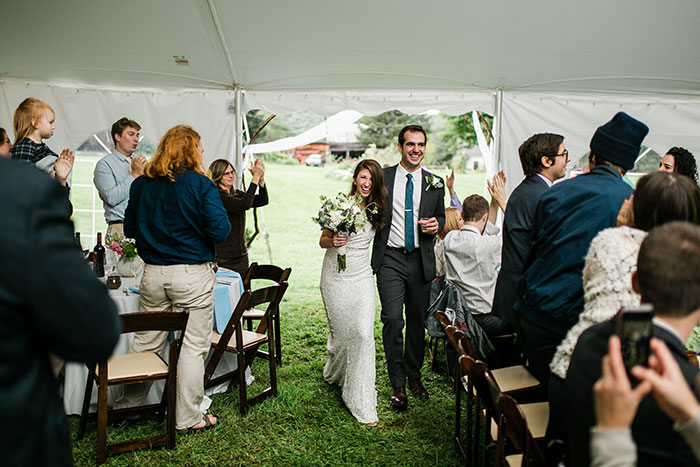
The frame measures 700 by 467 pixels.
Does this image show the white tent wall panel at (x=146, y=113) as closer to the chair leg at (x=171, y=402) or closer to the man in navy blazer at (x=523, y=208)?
the chair leg at (x=171, y=402)

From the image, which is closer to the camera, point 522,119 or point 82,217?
point 522,119

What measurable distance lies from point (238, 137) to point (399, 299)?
324 centimetres

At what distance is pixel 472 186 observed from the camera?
1772 cm

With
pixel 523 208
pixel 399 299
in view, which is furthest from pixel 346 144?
pixel 523 208

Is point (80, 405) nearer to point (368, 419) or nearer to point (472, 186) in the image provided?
point (368, 419)

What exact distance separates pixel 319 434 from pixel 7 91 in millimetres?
5431

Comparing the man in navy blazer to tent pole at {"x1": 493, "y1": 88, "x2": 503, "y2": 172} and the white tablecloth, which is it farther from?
tent pole at {"x1": 493, "y1": 88, "x2": 503, "y2": 172}

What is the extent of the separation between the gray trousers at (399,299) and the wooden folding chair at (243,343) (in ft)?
2.81

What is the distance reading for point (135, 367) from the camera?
3459 millimetres

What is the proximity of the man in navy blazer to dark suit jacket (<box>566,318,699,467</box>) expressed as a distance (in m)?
1.89

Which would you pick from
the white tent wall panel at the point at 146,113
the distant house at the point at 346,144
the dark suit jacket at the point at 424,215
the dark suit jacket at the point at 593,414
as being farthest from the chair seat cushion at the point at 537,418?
the distant house at the point at 346,144

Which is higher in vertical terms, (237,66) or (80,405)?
(237,66)

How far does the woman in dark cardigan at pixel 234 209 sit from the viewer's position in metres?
5.20

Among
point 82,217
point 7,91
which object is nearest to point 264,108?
point 7,91
